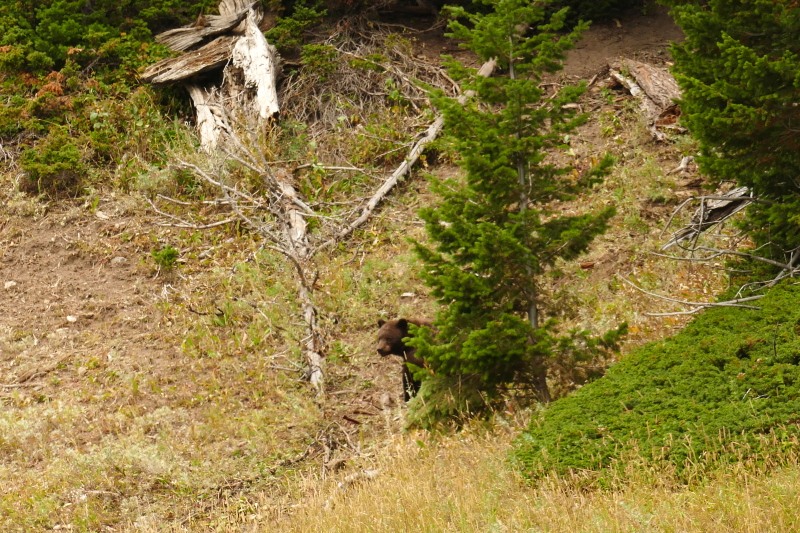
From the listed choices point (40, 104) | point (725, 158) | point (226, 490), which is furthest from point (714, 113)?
point (40, 104)

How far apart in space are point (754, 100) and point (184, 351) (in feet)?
21.7

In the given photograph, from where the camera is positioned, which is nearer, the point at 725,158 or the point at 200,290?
the point at 725,158

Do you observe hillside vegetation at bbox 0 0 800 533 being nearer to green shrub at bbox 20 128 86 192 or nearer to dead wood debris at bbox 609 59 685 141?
green shrub at bbox 20 128 86 192

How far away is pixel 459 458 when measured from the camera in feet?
17.4

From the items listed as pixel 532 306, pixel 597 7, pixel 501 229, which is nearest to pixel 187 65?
pixel 597 7

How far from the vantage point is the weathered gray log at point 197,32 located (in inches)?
514

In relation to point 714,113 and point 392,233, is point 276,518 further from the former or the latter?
point 392,233

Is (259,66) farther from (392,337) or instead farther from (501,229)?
(501,229)

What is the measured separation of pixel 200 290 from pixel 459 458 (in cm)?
548

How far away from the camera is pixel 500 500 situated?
4.43 meters

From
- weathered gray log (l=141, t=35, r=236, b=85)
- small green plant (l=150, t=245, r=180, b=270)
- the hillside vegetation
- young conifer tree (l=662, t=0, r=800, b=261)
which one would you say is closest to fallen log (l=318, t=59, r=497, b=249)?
the hillside vegetation

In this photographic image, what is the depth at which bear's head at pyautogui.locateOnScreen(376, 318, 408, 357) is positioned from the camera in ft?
23.3

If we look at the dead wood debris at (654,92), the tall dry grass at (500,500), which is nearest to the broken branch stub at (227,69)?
the dead wood debris at (654,92)

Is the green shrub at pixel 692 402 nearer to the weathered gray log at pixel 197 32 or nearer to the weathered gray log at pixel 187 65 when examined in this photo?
the weathered gray log at pixel 187 65
